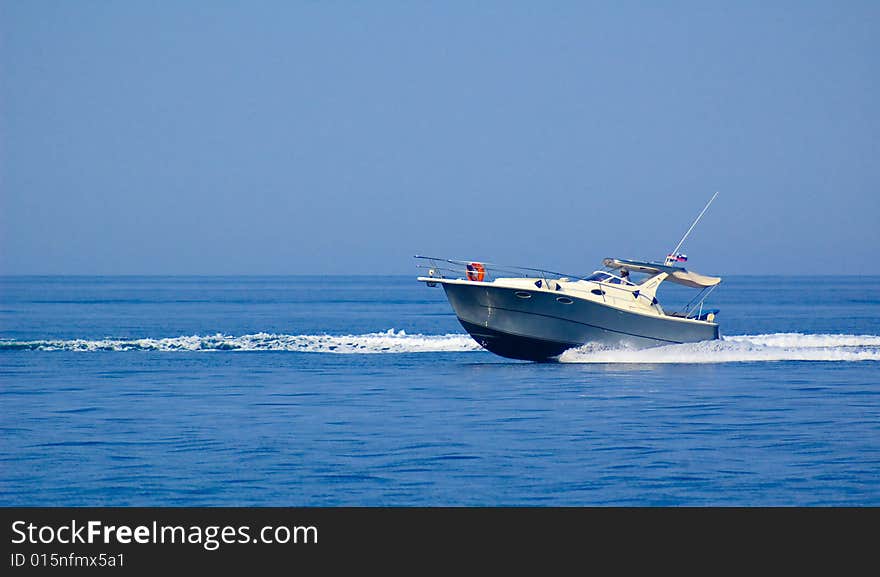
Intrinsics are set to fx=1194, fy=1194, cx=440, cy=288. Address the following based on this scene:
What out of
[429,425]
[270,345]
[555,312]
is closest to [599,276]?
[555,312]

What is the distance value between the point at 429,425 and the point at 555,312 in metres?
10.2


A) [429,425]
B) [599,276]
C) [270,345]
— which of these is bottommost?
[429,425]

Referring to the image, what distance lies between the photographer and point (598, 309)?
31.6 metres

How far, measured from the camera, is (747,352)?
3606 centimetres

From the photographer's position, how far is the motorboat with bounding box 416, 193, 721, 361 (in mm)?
Answer: 31344

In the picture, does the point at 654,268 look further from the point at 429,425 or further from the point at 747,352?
the point at 429,425

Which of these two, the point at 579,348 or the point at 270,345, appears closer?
the point at 579,348

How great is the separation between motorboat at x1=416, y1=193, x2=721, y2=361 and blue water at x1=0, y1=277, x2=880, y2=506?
62cm

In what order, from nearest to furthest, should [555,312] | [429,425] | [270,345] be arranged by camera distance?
1. [429,425]
2. [555,312]
3. [270,345]

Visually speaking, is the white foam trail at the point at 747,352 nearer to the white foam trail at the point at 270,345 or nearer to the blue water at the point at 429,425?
the blue water at the point at 429,425

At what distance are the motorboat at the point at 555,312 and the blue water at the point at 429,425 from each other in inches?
24.3

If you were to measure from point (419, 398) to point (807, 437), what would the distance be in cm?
864
